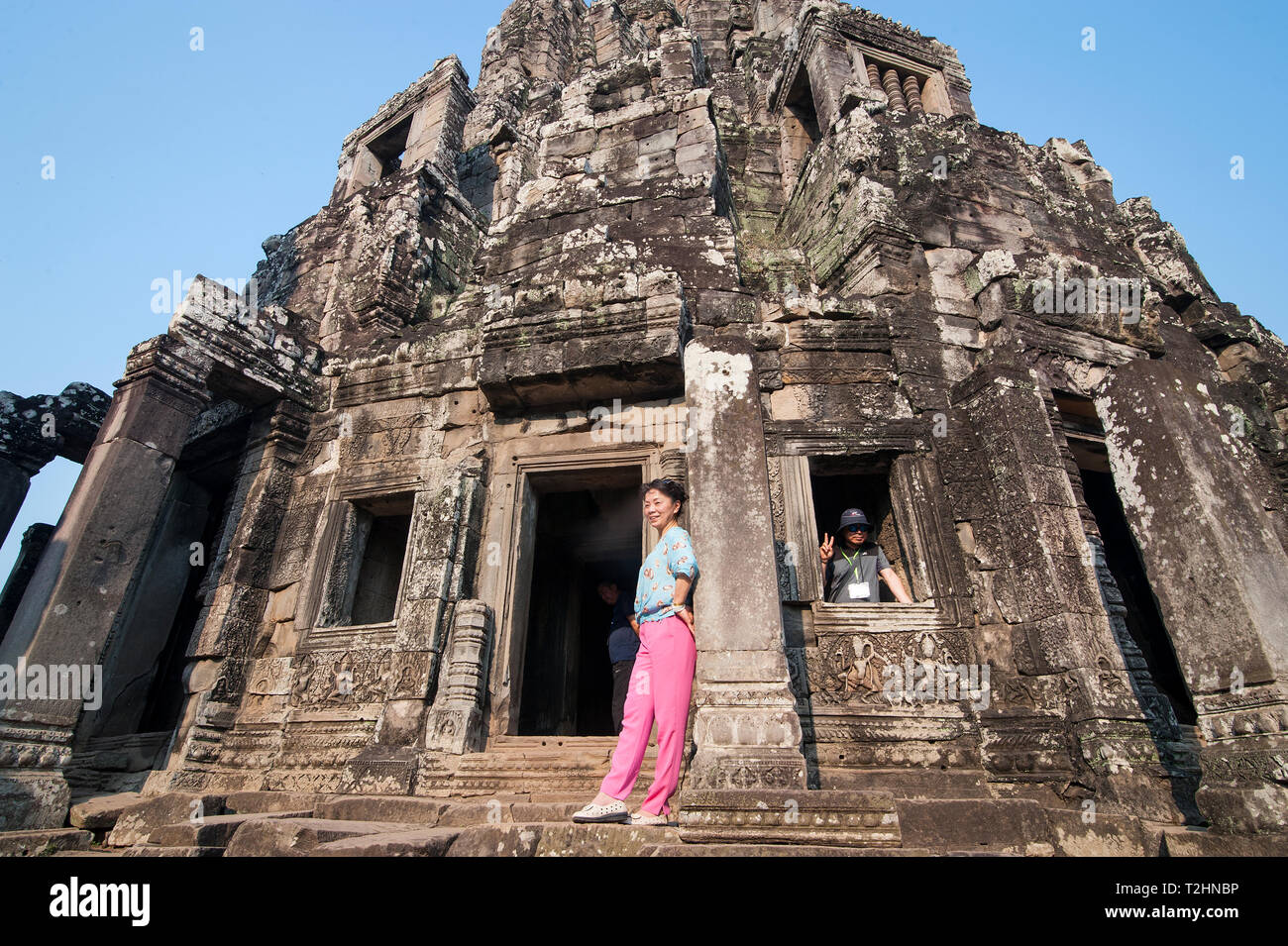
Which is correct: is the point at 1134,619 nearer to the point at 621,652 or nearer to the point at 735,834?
the point at 621,652

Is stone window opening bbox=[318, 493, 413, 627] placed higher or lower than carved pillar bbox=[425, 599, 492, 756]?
higher

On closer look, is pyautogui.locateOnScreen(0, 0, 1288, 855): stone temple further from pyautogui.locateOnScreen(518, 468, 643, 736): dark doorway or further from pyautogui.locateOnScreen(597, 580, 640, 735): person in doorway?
pyautogui.locateOnScreen(597, 580, 640, 735): person in doorway

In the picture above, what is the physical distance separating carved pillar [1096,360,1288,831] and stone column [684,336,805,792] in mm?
2474

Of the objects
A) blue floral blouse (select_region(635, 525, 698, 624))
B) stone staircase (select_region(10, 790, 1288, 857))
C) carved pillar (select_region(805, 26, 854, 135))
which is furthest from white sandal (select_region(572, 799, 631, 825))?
carved pillar (select_region(805, 26, 854, 135))

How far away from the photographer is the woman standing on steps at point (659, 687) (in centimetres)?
336

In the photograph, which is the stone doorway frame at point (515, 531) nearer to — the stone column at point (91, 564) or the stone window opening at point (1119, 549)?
the stone column at point (91, 564)

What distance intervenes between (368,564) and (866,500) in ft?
20.1

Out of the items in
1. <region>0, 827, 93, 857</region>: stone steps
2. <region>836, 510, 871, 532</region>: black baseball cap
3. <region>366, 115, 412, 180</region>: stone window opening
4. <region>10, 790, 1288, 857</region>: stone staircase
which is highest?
<region>366, 115, 412, 180</region>: stone window opening

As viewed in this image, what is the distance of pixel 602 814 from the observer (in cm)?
321

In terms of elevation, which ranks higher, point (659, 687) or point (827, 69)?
point (827, 69)

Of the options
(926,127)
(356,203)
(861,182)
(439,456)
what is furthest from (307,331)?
(926,127)

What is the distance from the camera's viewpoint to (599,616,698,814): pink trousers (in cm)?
339

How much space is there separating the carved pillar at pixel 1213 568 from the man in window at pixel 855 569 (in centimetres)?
215

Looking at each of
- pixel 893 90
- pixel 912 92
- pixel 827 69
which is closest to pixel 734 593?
pixel 827 69
